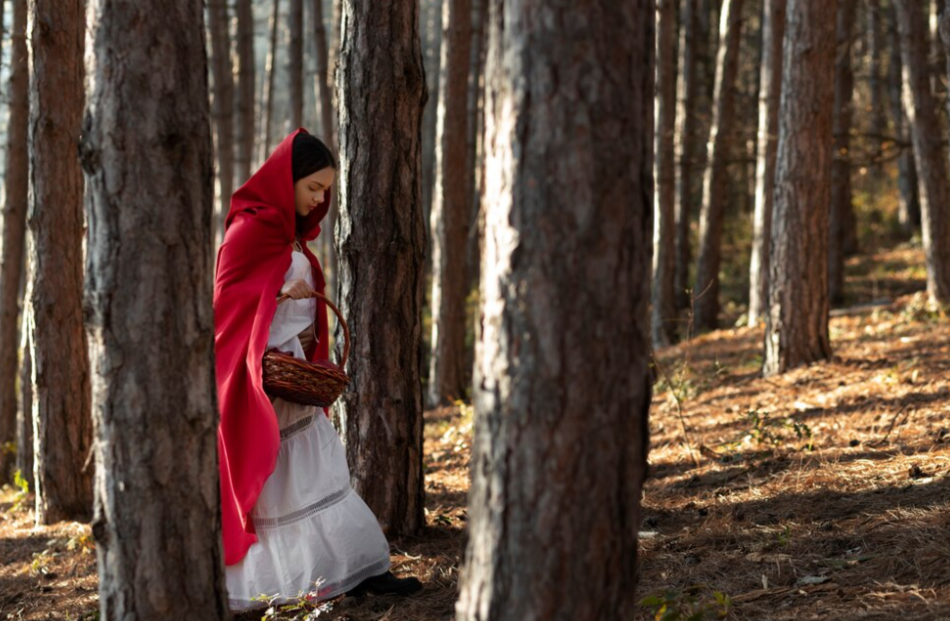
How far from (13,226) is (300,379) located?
19.7 ft

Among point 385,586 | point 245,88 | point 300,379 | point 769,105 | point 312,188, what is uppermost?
point 245,88

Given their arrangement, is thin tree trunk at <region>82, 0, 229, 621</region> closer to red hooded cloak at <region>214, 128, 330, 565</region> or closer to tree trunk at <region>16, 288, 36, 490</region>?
red hooded cloak at <region>214, 128, 330, 565</region>

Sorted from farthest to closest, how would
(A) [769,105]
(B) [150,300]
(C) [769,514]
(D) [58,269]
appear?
(A) [769,105] → (D) [58,269] → (C) [769,514] → (B) [150,300]

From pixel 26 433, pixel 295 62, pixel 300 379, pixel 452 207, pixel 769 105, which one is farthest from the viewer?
pixel 295 62

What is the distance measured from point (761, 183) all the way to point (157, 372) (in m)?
10.3

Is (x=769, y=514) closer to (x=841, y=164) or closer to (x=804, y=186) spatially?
(x=804, y=186)

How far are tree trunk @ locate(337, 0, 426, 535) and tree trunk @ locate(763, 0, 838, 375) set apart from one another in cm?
449

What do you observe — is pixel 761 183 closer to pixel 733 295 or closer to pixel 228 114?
pixel 733 295

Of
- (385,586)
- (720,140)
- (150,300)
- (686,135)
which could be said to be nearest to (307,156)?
(150,300)

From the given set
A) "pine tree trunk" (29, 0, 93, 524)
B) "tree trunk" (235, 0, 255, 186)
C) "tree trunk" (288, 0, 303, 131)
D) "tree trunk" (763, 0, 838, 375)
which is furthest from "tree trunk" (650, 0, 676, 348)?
"pine tree trunk" (29, 0, 93, 524)

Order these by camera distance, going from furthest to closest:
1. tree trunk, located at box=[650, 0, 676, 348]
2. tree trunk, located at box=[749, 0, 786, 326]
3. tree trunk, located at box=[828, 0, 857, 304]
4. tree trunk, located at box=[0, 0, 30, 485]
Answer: tree trunk, located at box=[828, 0, 857, 304] < tree trunk, located at box=[650, 0, 676, 348] < tree trunk, located at box=[749, 0, 786, 326] < tree trunk, located at box=[0, 0, 30, 485]

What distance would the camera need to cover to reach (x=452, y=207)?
10.6 meters

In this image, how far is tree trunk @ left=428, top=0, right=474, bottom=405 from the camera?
1038cm

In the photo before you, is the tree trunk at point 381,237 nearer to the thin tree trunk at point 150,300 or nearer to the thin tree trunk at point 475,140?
the thin tree trunk at point 150,300
